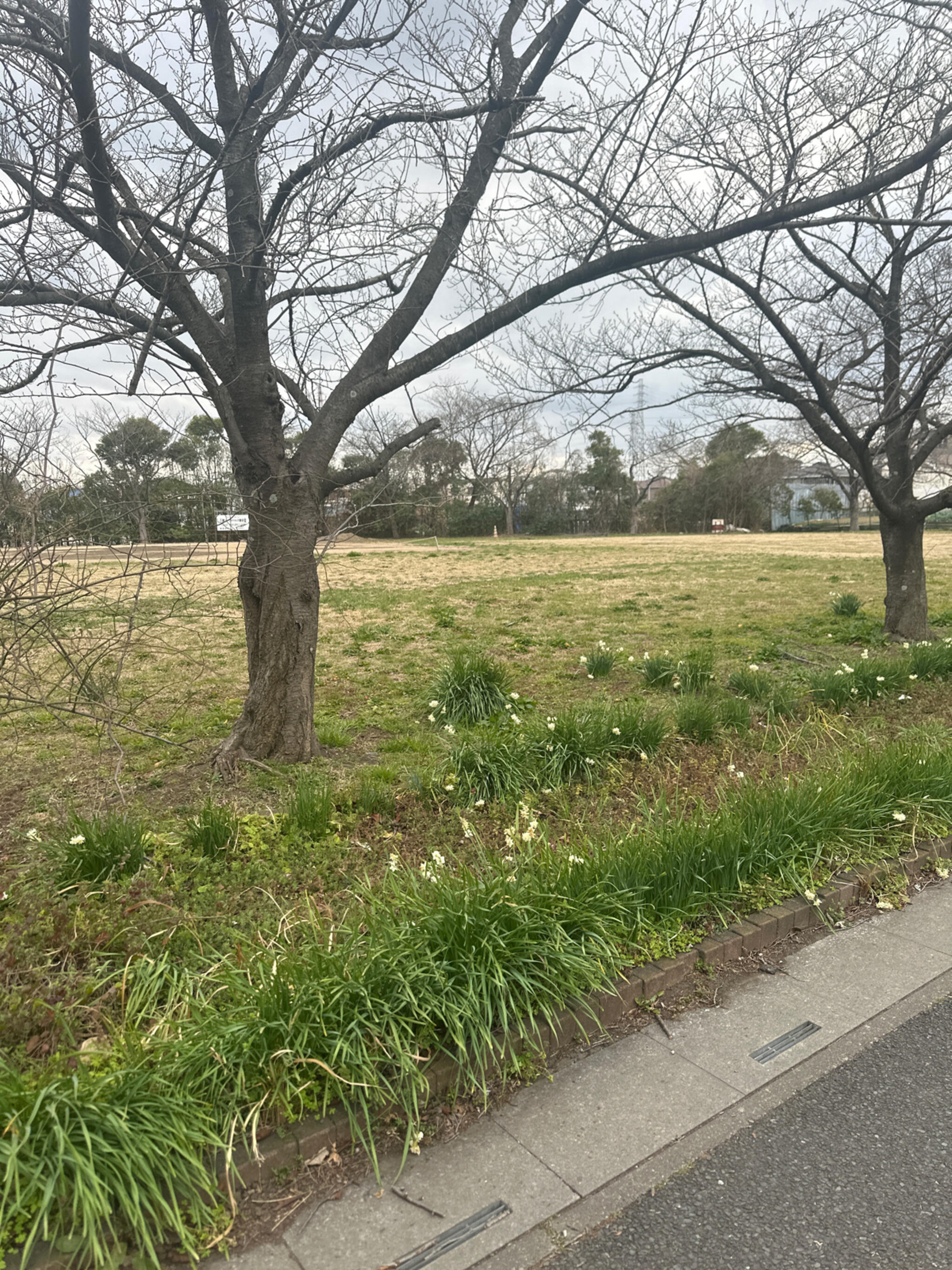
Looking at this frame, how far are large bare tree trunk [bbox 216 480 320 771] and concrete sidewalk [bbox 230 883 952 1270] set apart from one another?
3046 mm

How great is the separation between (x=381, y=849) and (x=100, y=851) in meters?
1.25

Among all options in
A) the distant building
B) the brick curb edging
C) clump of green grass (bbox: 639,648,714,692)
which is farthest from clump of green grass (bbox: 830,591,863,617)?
the distant building

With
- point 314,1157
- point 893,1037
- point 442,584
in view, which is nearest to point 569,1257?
point 314,1157

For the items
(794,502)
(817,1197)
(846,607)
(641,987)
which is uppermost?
(794,502)

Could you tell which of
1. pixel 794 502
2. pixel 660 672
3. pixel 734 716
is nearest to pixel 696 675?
pixel 660 672

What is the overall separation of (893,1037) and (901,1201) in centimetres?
72

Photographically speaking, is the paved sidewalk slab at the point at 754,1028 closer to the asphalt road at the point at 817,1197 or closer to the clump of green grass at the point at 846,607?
the asphalt road at the point at 817,1197

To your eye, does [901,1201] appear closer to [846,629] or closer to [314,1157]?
[314,1157]

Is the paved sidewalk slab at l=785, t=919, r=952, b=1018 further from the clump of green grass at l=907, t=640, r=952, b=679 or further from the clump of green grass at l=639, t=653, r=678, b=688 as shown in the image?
the clump of green grass at l=907, t=640, r=952, b=679

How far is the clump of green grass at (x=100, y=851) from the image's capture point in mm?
3346

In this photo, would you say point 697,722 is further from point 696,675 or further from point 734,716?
point 696,675

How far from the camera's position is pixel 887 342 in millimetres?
7352

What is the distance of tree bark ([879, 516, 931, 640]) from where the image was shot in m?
8.69

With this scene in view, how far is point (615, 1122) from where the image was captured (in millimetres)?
2188
